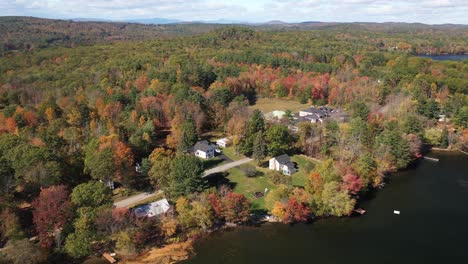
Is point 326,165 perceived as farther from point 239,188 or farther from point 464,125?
point 464,125

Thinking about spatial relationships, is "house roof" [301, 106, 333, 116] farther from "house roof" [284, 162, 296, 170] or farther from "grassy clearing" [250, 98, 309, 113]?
"house roof" [284, 162, 296, 170]

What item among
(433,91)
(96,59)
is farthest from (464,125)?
(96,59)

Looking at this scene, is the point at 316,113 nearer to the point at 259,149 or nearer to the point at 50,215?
the point at 259,149

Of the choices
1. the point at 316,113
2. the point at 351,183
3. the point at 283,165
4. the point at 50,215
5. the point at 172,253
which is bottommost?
the point at 172,253

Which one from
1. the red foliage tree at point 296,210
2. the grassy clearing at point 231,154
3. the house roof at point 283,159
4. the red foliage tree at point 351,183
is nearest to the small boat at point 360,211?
the red foliage tree at point 351,183

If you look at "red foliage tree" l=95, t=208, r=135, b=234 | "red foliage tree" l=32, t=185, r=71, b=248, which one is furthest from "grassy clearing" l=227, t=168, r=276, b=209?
"red foliage tree" l=32, t=185, r=71, b=248

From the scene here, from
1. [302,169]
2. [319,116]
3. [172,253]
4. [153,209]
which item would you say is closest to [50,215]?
[153,209]
